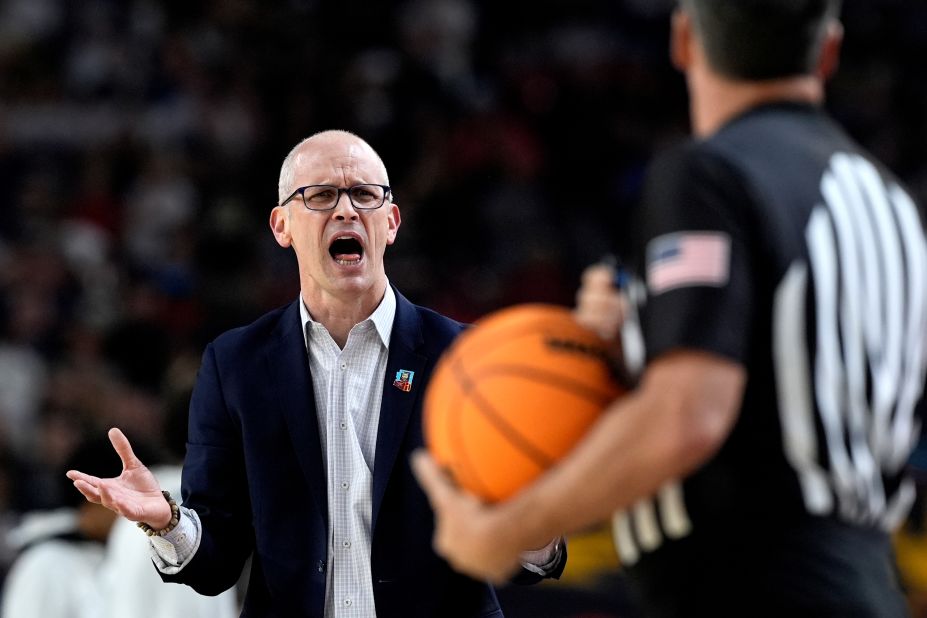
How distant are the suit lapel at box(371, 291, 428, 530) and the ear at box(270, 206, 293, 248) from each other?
46 cm

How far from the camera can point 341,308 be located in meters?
4.69

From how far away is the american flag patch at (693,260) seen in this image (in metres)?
2.60

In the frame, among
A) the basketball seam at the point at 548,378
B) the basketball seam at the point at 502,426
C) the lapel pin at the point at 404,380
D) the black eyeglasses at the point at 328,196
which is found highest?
the black eyeglasses at the point at 328,196

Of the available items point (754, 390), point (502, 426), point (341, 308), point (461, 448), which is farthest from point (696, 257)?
point (341, 308)

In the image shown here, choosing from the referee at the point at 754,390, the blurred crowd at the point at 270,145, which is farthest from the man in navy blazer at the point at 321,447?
the blurred crowd at the point at 270,145

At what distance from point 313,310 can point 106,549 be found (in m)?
3.28

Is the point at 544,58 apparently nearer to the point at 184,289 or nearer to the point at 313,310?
the point at 184,289

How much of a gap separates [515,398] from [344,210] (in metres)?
1.87

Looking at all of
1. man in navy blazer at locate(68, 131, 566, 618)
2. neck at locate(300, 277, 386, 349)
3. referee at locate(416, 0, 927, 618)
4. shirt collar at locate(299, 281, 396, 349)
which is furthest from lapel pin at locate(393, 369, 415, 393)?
referee at locate(416, 0, 927, 618)

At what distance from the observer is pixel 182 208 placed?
43.7 ft

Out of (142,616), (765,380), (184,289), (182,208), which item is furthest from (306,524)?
(182,208)

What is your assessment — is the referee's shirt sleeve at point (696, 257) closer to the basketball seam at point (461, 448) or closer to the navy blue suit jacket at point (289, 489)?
the basketball seam at point (461, 448)

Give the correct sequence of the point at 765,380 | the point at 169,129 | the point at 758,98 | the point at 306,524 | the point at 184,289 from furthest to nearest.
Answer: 1. the point at 169,129
2. the point at 184,289
3. the point at 306,524
4. the point at 758,98
5. the point at 765,380

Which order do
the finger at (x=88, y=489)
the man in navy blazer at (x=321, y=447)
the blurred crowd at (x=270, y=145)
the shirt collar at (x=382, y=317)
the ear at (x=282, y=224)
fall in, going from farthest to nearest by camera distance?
1. the blurred crowd at (x=270, y=145)
2. the ear at (x=282, y=224)
3. the shirt collar at (x=382, y=317)
4. the man in navy blazer at (x=321, y=447)
5. the finger at (x=88, y=489)
